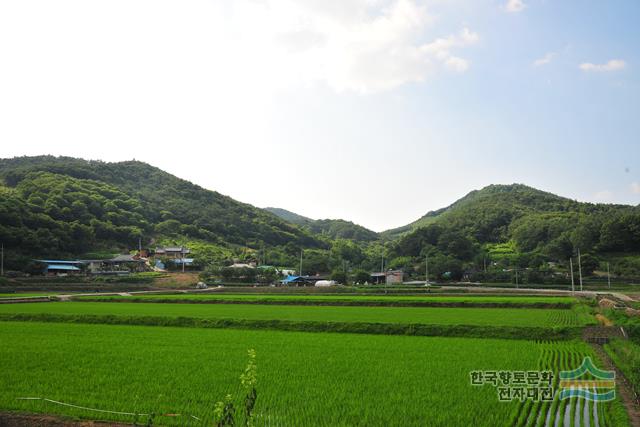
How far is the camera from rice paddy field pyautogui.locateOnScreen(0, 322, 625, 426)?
9.32 meters

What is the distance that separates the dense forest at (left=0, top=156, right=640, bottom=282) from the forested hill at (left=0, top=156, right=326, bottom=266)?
24cm

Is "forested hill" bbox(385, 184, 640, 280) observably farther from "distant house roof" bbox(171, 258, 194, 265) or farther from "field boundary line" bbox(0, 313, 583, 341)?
"field boundary line" bbox(0, 313, 583, 341)

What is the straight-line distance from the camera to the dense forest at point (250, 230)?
71.1m

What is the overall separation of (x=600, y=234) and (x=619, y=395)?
242 ft

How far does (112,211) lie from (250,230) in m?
35.4

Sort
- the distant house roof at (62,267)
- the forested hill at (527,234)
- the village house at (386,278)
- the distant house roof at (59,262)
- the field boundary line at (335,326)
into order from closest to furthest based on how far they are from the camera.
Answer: the field boundary line at (335,326)
the distant house roof at (62,267)
the distant house roof at (59,262)
the village house at (386,278)
the forested hill at (527,234)

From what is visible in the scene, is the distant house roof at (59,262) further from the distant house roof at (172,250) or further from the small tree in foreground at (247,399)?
the small tree in foreground at (247,399)

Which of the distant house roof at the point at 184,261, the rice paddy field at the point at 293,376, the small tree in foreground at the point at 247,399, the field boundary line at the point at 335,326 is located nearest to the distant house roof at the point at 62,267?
the distant house roof at the point at 184,261

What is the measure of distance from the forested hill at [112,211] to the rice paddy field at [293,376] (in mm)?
58830

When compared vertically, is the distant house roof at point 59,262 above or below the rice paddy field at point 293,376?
above

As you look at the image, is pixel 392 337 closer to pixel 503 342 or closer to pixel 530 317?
pixel 503 342

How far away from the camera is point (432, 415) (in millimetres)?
9078

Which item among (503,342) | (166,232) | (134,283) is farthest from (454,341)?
(166,232)

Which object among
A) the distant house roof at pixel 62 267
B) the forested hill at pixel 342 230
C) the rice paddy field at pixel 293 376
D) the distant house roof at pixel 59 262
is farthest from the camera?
the forested hill at pixel 342 230
